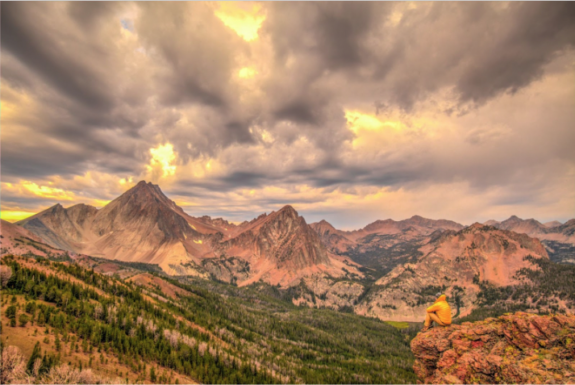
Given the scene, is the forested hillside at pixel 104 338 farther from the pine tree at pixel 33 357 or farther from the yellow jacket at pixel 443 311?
the yellow jacket at pixel 443 311

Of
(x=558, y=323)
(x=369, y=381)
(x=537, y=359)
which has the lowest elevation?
(x=369, y=381)

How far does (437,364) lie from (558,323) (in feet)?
51.1

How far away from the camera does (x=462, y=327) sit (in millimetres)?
38250

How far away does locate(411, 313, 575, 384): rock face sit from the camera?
27.0 m

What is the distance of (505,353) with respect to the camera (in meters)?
30.5

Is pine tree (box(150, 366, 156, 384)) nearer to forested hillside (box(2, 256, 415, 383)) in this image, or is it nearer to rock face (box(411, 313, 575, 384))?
forested hillside (box(2, 256, 415, 383))

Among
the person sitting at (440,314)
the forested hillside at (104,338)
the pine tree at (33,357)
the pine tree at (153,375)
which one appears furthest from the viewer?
the pine tree at (153,375)

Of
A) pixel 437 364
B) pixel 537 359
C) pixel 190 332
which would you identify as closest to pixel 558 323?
pixel 537 359

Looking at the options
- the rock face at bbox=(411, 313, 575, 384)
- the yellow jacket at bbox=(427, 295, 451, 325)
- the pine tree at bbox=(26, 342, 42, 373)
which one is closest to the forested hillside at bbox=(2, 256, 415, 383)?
the pine tree at bbox=(26, 342, 42, 373)

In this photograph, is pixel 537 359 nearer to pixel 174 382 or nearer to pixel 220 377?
pixel 174 382

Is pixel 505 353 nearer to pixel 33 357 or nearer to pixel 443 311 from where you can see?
pixel 443 311

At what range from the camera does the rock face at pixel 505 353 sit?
27028 mm

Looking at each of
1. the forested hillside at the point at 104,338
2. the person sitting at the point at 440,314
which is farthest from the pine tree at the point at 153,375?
the person sitting at the point at 440,314

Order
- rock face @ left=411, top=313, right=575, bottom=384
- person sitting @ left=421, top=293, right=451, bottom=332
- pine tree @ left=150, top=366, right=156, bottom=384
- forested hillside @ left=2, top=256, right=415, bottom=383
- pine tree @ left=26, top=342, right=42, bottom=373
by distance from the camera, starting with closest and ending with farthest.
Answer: rock face @ left=411, top=313, right=575, bottom=384, pine tree @ left=26, top=342, right=42, bottom=373, person sitting @ left=421, top=293, right=451, bottom=332, forested hillside @ left=2, top=256, right=415, bottom=383, pine tree @ left=150, top=366, right=156, bottom=384
